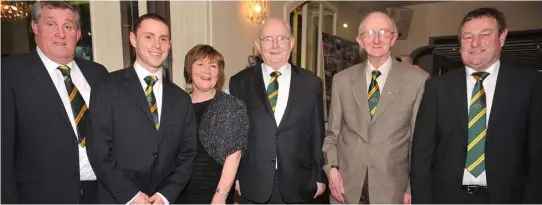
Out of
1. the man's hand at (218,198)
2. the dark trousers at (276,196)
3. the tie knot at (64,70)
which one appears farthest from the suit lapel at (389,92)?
the tie knot at (64,70)

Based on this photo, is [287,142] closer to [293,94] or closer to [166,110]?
[293,94]

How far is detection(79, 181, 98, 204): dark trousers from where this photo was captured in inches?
73.9

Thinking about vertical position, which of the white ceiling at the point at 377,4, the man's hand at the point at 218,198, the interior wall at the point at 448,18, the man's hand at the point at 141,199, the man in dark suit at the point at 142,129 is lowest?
the man's hand at the point at 218,198

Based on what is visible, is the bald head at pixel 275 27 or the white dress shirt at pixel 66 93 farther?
the bald head at pixel 275 27

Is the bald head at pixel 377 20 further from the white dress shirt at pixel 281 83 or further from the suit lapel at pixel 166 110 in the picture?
the suit lapel at pixel 166 110

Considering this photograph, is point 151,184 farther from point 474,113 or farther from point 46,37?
point 474,113

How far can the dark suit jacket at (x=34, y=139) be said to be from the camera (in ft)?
5.47

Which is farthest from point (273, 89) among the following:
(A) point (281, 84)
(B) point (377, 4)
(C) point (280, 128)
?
(B) point (377, 4)

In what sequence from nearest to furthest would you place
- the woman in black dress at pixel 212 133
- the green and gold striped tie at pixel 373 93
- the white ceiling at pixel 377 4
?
1. the woman in black dress at pixel 212 133
2. the green and gold striped tie at pixel 373 93
3. the white ceiling at pixel 377 4

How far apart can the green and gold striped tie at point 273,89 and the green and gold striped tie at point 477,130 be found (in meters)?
1.06

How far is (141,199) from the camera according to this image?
70.7 inches

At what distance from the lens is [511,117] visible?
1.68m

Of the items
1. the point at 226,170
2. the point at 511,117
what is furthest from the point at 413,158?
the point at 226,170

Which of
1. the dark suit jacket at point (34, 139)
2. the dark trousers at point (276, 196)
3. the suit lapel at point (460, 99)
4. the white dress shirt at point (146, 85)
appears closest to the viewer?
the dark suit jacket at point (34, 139)
